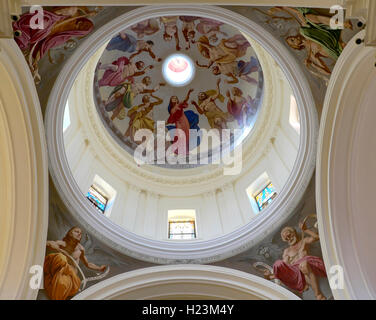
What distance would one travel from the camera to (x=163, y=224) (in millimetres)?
12430

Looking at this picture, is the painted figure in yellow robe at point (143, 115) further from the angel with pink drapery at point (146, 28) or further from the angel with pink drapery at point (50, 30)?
the angel with pink drapery at point (50, 30)

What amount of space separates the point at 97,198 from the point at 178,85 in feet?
20.4

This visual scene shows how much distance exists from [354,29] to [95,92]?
943 cm

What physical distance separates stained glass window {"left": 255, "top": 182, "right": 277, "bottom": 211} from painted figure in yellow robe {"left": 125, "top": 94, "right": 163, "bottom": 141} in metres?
5.73

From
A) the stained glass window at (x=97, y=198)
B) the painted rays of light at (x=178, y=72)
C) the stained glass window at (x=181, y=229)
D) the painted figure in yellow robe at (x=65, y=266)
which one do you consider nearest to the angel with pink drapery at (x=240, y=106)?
the painted rays of light at (x=178, y=72)

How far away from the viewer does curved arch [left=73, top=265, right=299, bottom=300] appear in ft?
31.2

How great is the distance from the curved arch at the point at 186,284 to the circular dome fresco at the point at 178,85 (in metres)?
5.78

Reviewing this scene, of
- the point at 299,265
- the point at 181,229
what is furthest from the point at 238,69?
the point at 299,265

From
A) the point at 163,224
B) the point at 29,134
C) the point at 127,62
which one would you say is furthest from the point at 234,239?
the point at 127,62

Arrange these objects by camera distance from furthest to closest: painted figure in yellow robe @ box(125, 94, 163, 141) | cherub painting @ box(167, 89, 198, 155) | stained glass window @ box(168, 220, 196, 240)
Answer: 1. cherub painting @ box(167, 89, 198, 155)
2. painted figure in yellow robe @ box(125, 94, 163, 141)
3. stained glass window @ box(168, 220, 196, 240)

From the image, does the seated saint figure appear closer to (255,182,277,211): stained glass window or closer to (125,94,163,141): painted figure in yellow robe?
(255,182,277,211): stained glass window

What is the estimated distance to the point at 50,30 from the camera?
7.57m

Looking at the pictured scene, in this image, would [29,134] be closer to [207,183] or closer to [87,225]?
[87,225]

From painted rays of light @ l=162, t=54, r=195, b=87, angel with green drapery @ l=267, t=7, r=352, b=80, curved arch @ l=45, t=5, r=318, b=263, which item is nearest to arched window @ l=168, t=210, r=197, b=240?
curved arch @ l=45, t=5, r=318, b=263
